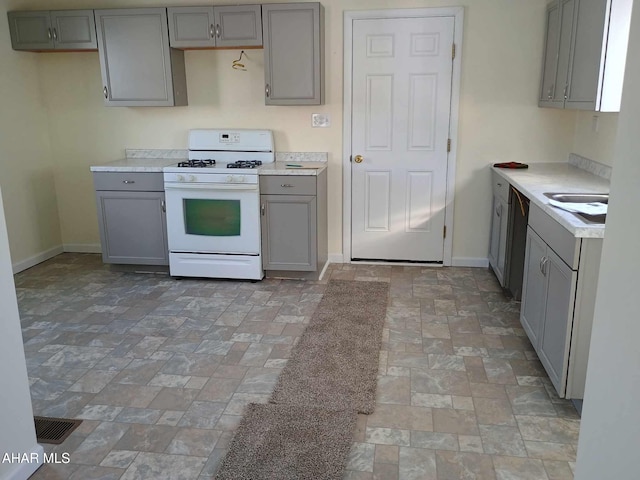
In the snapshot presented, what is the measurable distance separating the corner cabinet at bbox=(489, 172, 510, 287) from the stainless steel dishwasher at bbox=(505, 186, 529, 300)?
1.6 inches

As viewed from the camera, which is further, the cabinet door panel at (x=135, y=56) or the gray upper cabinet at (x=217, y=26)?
the cabinet door panel at (x=135, y=56)

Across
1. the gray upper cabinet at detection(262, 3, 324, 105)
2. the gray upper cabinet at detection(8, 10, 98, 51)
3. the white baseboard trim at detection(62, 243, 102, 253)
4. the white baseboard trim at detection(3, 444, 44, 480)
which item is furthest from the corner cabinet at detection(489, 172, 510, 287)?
the white baseboard trim at detection(62, 243, 102, 253)

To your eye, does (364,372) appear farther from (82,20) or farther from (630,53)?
(82,20)

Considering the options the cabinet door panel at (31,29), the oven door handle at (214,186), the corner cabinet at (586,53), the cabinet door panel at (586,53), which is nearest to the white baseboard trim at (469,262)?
the corner cabinet at (586,53)

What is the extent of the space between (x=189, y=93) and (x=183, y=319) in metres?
2.18

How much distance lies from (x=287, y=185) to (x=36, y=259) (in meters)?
2.55

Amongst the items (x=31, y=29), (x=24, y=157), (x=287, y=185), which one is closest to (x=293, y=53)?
(x=287, y=185)

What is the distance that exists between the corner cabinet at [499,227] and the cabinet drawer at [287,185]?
4.80 ft

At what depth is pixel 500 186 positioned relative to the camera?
4266 millimetres

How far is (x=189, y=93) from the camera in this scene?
4871 millimetres

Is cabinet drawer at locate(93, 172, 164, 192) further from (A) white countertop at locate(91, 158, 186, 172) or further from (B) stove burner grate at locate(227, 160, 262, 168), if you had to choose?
(B) stove burner grate at locate(227, 160, 262, 168)

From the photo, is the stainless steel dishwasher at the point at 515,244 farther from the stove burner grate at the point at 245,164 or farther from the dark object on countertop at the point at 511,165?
the stove burner grate at the point at 245,164

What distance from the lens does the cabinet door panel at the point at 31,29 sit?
455cm

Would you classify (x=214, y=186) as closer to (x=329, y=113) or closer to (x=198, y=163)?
(x=198, y=163)
